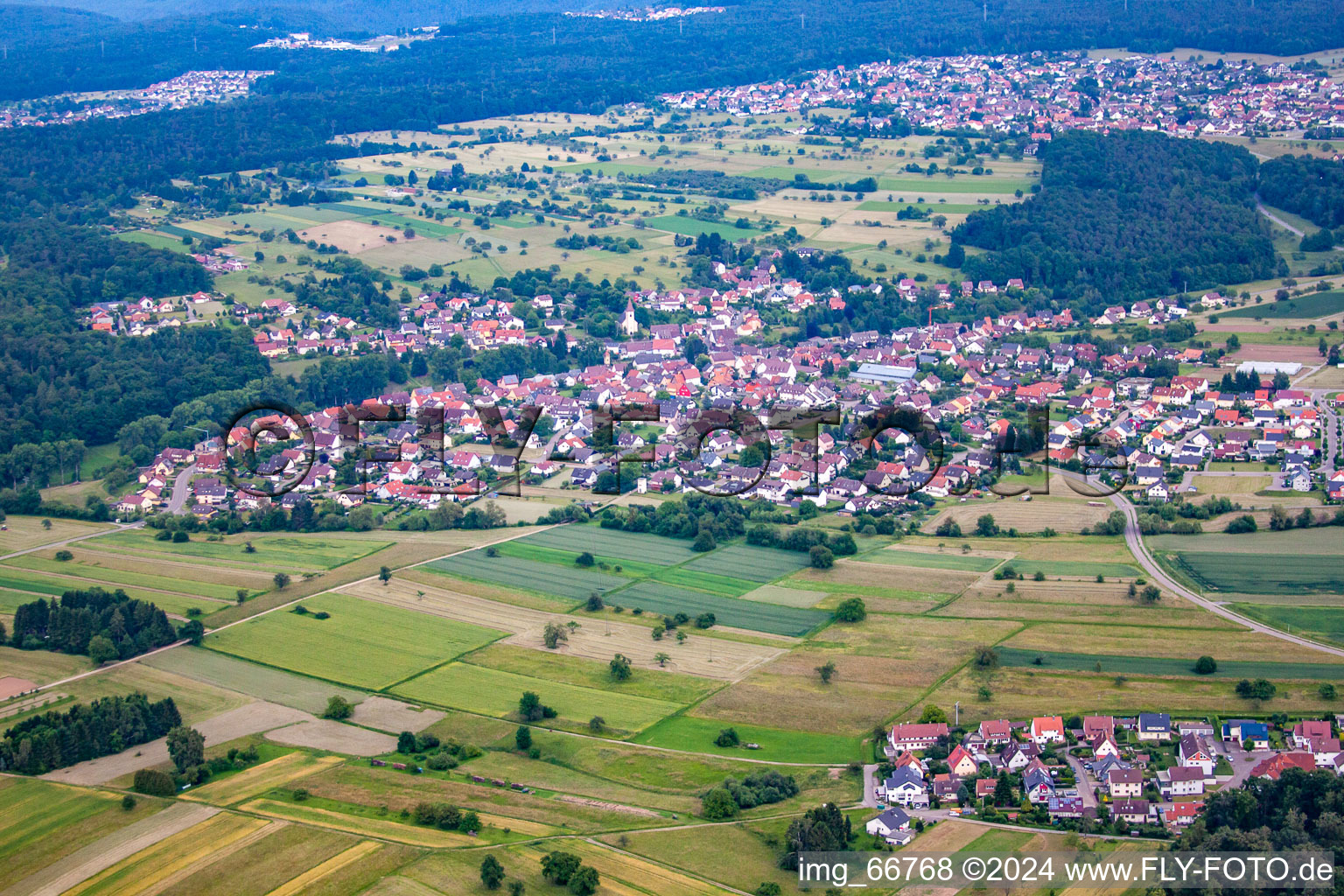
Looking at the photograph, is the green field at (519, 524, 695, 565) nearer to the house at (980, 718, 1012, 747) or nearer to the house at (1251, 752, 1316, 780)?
the house at (980, 718, 1012, 747)

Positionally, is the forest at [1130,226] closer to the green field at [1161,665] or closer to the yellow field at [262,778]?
the green field at [1161,665]

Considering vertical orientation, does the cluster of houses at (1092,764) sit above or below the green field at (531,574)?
below

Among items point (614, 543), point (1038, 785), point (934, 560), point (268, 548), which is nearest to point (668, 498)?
point (614, 543)

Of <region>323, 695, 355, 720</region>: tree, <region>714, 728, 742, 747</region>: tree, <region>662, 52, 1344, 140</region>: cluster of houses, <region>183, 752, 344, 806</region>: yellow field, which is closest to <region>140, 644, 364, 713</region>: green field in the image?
<region>323, 695, 355, 720</region>: tree

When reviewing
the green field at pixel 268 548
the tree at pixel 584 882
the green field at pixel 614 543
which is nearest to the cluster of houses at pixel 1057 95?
the green field at pixel 614 543

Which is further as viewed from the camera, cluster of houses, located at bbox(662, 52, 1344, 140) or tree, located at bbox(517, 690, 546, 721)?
cluster of houses, located at bbox(662, 52, 1344, 140)

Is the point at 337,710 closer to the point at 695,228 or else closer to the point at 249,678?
the point at 249,678

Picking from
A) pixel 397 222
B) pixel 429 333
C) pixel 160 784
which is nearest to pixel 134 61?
pixel 397 222
